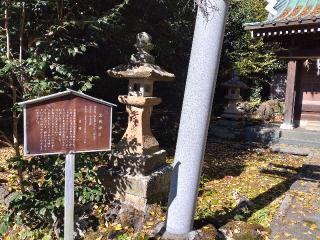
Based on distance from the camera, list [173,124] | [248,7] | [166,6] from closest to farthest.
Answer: [166,6] < [173,124] < [248,7]

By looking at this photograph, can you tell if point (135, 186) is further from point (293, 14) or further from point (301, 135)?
point (301, 135)

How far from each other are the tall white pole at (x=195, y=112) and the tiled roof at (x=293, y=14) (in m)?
5.84

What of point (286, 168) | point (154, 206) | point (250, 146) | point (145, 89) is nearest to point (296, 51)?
point (250, 146)

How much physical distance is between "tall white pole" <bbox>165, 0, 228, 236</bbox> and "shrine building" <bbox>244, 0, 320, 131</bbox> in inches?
230

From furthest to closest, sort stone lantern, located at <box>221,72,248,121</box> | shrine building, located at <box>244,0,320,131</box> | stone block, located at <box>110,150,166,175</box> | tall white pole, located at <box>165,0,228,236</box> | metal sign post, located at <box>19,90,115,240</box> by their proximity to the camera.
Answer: stone lantern, located at <box>221,72,248,121</box>
shrine building, located at <box>244,0,320,131</box>
stone block, located at <box>110,150,166,175</box>
tall white pole, located at <box>165,0,228,236</box>
metal sign post, located at <box>19,90,115,240</box>

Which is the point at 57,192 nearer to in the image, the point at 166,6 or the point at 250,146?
the point at 166,6

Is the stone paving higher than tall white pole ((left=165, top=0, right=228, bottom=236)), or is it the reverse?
tall white pole ((left=165, top=0, right=228, bottom=236))

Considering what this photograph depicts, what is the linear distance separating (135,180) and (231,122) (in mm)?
9626

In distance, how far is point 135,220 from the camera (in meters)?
5.31

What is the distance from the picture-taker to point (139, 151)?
18.7 feet

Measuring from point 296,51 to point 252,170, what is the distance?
4.64m

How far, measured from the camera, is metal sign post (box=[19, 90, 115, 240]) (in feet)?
11.3

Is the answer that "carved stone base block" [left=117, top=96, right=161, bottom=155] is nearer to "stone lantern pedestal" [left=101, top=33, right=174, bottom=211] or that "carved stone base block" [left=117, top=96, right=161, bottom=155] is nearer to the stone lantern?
"stone lantern pedestal" [left=101, top=33, right=174, bottom=211]

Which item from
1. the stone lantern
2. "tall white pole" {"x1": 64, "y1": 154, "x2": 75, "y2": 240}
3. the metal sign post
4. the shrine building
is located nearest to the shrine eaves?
the shrine building
